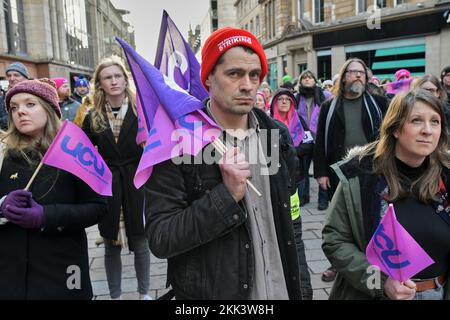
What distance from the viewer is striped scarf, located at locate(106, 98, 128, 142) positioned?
11.5 feet

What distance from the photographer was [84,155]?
232cm

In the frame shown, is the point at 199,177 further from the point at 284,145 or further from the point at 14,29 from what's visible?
the point at 14,29

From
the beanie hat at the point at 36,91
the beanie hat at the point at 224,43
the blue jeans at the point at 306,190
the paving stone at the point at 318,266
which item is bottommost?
the paving stone at the point at 318,266

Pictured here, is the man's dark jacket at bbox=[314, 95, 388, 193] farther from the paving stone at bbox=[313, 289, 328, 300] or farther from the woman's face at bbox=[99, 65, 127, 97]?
the woman's face at bbox=[99, 65, 127, 97]

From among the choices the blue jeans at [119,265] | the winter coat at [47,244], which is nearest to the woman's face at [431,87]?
the blue jeans at [119,265]

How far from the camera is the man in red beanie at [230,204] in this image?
61.0 inches

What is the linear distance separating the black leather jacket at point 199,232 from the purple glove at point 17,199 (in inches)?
32.0

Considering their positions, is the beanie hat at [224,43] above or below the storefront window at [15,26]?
below

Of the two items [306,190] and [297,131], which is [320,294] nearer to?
[297,131]

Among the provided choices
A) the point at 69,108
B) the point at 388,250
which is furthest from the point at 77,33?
the point at 388,250

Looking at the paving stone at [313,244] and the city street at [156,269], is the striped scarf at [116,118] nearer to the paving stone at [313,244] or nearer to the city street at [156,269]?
the city street at [156,269]

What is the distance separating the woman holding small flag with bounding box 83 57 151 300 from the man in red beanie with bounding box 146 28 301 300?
5.89ft
